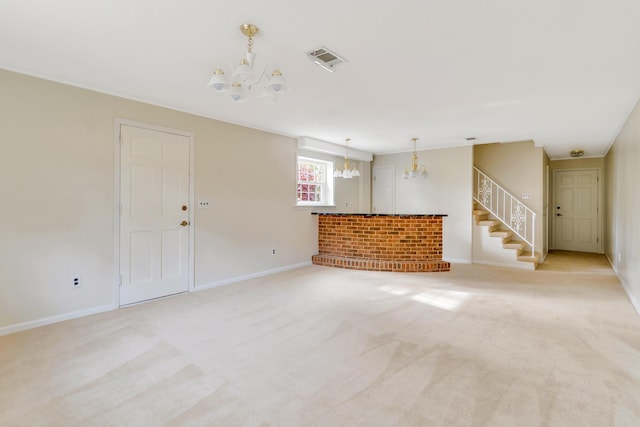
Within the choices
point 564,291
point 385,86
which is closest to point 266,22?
point 385,86

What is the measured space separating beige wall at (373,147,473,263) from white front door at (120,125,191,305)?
493 cm

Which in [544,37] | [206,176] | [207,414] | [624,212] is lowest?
[207,414]

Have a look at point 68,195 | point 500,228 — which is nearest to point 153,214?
point 68,195

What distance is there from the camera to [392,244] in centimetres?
576

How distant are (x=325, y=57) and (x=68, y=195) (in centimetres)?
290

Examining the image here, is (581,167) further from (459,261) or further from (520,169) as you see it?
(459,261)

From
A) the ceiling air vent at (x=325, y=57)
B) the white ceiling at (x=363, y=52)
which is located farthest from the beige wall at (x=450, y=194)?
the ceiling air vent at (x=325, y=57)

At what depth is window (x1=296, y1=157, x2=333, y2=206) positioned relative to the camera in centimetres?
647

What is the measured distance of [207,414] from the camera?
1833 millimetres

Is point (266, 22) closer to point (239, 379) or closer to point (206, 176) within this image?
point (239, 379)

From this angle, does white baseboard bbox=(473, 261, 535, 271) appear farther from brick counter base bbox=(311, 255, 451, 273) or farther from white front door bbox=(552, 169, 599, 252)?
white front door bbox=(552, 169, 599, 252)

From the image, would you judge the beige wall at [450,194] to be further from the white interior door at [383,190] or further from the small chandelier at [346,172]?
the small chandelier at [346,172]

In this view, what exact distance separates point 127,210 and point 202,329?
173cm

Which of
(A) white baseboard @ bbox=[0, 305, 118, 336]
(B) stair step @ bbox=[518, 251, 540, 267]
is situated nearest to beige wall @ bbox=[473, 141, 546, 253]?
(B) stair step @ bbox=[518, 251, 540, 267]
